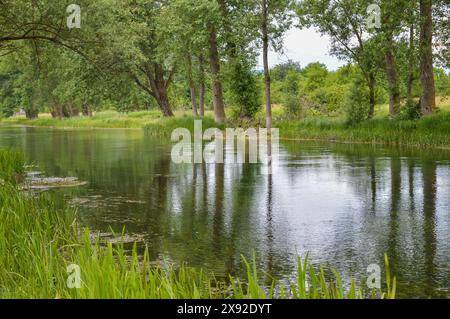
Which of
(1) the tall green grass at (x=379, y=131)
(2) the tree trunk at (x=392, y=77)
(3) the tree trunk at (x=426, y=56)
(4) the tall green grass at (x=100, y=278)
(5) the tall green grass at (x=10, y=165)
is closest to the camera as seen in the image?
(4) the tall green grass at (x=100, y=278)

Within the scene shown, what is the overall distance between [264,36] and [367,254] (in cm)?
3030

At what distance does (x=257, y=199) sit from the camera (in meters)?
15.6

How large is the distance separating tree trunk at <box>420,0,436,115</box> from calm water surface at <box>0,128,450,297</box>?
4.89m

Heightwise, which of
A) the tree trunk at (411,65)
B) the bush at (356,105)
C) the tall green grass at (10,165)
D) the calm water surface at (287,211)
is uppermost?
the tree trunk at (411,65)

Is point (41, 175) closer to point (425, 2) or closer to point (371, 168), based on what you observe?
point (371, 168)

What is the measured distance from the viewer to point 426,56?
95.5 ft

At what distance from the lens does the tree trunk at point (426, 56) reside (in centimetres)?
2839

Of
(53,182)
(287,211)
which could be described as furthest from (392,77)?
(287,211)

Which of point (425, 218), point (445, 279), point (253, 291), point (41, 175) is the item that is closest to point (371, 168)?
point (425, 218)

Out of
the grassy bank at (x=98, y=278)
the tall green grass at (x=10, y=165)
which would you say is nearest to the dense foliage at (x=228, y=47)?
the tall green grass at (x=10, y=165)

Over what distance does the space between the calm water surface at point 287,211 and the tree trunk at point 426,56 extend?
4.89 m

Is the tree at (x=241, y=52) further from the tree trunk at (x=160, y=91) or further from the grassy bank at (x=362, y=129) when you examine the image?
the tree trunk at (x=160, y=91)

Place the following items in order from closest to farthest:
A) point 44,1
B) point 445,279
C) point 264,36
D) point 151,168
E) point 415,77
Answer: point 445,279, point 44,1, point 151,168, point 415,77, point 264,36

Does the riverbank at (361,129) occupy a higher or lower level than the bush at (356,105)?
lower
